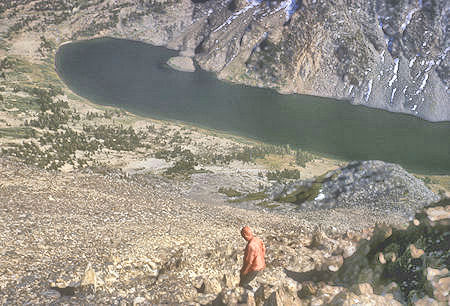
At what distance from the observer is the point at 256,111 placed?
274 ft

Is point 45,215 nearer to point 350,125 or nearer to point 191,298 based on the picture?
point 191,298

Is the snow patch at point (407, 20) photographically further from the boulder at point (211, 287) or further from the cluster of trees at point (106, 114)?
the boulder at point (211, 287)

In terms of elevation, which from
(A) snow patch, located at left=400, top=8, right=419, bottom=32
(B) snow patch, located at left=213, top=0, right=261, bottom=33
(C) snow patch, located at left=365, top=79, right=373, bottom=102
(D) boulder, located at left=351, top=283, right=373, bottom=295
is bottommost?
(D) boulder, located at left=351, top=283, right=373, bottom=295

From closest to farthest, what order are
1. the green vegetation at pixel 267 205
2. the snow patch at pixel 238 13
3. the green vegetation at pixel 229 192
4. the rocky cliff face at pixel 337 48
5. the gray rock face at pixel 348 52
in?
the green vegetation at pixel 267 205, the green vegetation at pixel 229 192, the rocky cliff face at pixel 337 48, the gray rock face at pixel 348 52, the snow patch at pixel 238 13

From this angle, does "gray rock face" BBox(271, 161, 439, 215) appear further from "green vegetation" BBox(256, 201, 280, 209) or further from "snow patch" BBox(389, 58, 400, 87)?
"snow patch" BBox(389, 58, 400, 87)

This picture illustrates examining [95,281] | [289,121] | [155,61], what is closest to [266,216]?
[95,281]

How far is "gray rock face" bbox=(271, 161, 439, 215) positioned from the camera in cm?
2511

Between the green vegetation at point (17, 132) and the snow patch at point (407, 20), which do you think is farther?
the snow patch at point (407, 20)

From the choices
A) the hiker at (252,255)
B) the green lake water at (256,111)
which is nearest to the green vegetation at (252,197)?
the hiker at (252,255)

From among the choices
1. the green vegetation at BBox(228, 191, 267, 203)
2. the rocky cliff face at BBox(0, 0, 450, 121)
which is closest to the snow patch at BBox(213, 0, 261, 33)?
the rocky cliff face at BBox(0, 0, 450, 121)

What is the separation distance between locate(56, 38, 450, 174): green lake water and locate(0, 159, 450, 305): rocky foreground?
165 feet

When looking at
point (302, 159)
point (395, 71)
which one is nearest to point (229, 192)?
point (302, 159)

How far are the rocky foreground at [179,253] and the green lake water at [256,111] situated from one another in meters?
50.3

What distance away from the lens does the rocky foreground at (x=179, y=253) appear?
8.77 metres
